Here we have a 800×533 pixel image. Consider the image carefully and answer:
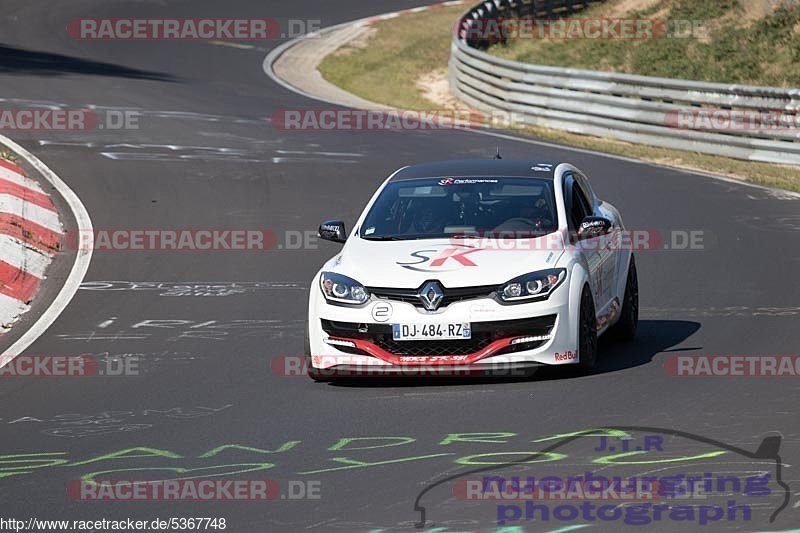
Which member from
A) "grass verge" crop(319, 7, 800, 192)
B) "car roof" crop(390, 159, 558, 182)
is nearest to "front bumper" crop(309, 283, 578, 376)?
"car roof" crop(390, 159, 558, 182)

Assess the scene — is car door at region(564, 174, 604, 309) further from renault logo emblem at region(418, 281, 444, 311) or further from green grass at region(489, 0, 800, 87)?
green grass at region(489, 0, 800, 87)

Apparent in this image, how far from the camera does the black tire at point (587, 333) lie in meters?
10.1

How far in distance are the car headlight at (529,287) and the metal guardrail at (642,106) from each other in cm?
1376

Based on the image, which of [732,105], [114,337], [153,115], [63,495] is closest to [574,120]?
[732,105]

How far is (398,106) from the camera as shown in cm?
3219

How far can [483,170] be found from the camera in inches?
454

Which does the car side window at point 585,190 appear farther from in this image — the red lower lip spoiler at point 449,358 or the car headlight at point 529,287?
the red lower lip spoiler at point 449,358

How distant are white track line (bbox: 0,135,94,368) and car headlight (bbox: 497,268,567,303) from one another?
4.04 meters

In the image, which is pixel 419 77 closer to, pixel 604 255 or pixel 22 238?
pixel 22 238

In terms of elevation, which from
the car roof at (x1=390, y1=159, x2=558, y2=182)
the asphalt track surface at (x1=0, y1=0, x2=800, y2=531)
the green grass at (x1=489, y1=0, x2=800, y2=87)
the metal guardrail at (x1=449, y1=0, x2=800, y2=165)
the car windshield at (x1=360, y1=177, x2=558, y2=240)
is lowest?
the asphalt track surface at (x1=0, y1=0, x2=800, y2=531)

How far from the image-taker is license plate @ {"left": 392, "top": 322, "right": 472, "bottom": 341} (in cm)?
984

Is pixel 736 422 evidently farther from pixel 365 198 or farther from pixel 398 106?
pixel 398 106

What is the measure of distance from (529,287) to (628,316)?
6.40ft

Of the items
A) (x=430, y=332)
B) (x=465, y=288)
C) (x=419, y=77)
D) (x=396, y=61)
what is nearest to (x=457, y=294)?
(x=465, y=288)
